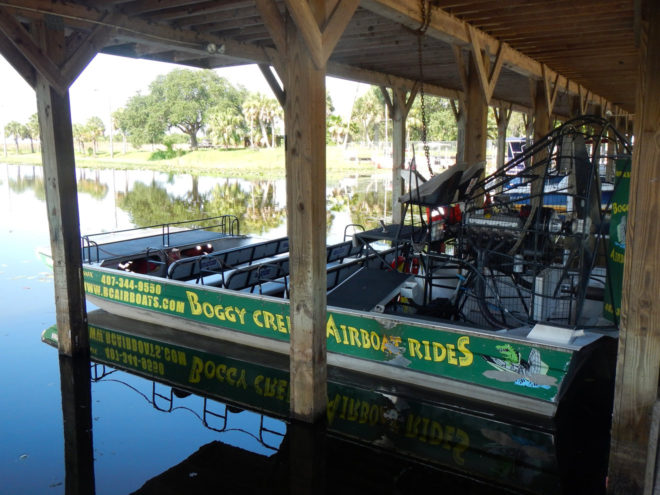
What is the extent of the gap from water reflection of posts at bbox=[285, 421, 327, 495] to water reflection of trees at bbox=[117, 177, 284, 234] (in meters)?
11.7

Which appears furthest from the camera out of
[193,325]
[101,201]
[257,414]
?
[101,201]

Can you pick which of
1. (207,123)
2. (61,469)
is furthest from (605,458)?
(207,123)

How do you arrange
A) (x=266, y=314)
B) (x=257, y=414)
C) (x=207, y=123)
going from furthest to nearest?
(x=207, y=123) < (x=266, y=314) < (x=257, y=414)

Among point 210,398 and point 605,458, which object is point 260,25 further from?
point 605,458

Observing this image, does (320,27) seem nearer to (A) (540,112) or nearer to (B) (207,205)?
(A) (540,112)

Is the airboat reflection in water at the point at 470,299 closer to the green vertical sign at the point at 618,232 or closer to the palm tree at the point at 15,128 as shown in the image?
the green vertical sign at the point at 618,232

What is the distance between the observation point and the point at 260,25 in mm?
6672

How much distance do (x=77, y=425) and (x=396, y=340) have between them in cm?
308

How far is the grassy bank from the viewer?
42.6 meters

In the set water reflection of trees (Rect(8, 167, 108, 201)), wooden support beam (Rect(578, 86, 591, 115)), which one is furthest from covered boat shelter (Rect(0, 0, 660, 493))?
water reflection of trees (Rect(8, 167, 108, 201))

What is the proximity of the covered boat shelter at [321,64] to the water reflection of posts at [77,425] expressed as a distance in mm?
217

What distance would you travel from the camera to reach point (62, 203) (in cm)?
599

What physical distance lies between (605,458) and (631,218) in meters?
2.32

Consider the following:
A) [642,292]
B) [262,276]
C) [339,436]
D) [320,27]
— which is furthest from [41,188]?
[642,292]
